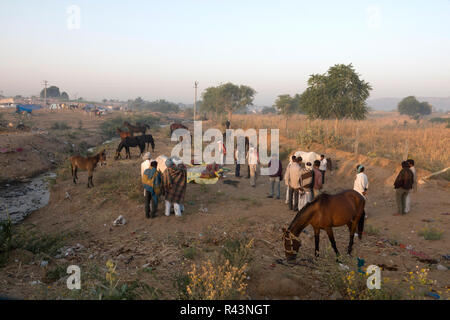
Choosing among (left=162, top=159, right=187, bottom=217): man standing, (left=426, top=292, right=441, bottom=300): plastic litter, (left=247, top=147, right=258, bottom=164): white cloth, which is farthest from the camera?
(left=247, top=147, right=258, bottom=164): white cloth

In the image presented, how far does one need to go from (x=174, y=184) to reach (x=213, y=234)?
6.03ft

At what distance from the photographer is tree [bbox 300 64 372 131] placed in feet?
58.4

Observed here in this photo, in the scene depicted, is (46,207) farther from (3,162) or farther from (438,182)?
(438,182)

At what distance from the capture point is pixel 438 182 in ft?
35.0

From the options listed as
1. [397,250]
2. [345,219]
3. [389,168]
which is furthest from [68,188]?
[389,168]

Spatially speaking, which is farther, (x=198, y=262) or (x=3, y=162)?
(x=3, y=162)

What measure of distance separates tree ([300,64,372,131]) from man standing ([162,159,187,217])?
45.2ft

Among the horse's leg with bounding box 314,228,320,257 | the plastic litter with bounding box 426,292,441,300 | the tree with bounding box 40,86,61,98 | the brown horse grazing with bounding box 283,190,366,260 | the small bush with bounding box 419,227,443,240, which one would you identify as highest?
the tree with bounding box 40,86,61,98

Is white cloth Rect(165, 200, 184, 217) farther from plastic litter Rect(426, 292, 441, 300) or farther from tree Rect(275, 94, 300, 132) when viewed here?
tree Rect(275, 94, 300, 132)

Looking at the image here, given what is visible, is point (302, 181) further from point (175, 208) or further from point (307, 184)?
point (175, 208)

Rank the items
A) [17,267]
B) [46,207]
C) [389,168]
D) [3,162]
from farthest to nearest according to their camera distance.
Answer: [3,162] → [389,168] → [46,207] → [17,267]
